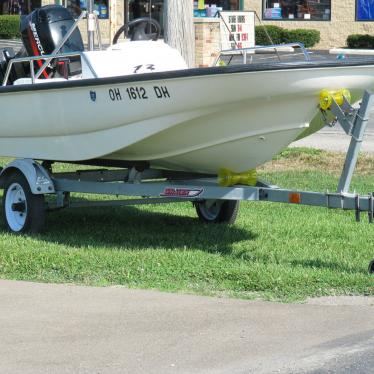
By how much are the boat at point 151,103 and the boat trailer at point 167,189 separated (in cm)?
18

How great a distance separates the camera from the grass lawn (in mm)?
7395

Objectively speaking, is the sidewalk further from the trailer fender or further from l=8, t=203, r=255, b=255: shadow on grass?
the trailer fender

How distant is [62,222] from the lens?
33.0 ft

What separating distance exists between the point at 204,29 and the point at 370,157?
506cm

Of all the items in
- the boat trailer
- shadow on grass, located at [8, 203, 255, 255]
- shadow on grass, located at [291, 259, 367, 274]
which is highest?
the boat trailer

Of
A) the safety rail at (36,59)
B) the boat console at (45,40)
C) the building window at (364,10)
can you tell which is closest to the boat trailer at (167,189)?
the safety rail at (36,59)

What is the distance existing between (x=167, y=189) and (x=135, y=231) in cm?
113

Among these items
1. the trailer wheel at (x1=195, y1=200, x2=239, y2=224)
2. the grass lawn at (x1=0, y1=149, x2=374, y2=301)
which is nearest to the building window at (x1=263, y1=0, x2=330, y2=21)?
the grass lawn at (x1=0, y1=149, x2=374, y2=301)

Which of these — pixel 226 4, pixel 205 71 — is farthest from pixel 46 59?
pixel 226 4

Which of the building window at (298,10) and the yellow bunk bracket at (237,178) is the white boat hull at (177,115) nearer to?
the yellow bunk bracket at (237,178)

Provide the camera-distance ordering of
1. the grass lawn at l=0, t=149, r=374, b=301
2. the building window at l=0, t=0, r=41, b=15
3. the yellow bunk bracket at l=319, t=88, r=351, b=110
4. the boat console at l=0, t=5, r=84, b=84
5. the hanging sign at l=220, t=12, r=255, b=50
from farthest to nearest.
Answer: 1. the building window at l=0, t=0, r=41, b=15
2. the hanging sign at l=220, t=12, r=255, b=50
3. the boat console at l=0, t=5, r=84, b=84
4. the yellow bunk bracket at l=319, t=88, r=351, b=110
5. the grass lawn at l=0, t=149, r=374, b=301

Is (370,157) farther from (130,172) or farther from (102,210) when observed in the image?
(130,172)

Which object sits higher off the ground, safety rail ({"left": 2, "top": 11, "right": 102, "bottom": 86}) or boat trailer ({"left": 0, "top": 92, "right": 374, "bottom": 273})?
safety rail ({"left": 2, "top": 11, "right": 102, "bottom": 86})

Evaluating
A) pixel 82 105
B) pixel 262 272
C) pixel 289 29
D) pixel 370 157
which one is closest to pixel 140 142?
pixel 82 105
